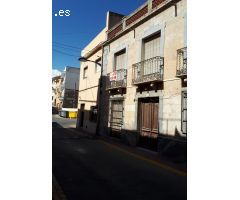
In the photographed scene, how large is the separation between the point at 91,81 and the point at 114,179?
12.3m

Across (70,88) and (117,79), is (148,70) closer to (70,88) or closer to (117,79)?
(117,79)

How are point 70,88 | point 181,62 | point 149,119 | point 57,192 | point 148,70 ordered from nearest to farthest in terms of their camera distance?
point 57,192 → point 181,62 → point 149,119 → point 148,70 → point 70,88

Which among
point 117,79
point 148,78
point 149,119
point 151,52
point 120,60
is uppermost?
point 120,60

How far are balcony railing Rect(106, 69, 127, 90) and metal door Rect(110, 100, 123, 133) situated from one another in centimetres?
88

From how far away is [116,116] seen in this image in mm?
13172

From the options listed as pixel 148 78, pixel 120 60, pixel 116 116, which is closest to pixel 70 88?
pixel 120 60

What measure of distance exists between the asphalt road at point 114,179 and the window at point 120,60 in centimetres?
677

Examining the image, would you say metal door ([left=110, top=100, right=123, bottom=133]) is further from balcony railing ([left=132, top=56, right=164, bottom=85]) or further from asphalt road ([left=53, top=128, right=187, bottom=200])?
asphalt road ([left=53, top=128, right=187, bottom=200])

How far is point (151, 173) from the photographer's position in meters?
6.28

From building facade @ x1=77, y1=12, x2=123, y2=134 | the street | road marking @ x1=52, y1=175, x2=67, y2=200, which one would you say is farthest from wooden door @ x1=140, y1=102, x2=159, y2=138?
road marking @ x1=52, y1=175, x2=67, y2=200

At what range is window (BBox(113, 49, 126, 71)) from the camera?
43.6ft

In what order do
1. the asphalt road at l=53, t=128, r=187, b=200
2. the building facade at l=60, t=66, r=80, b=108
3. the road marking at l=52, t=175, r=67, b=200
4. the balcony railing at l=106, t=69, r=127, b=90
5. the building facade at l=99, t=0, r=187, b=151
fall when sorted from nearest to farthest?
the road marking at l=52, t=175, r=67, b=200, the asphalt road at l=53, t=128, r=187, b=200, the building facade at l=99, t=0, r=187, b=151, the balcony railing at l=106, t=69, r=127, b=90, the building facade at l=60, t=66, r=80, b=108
